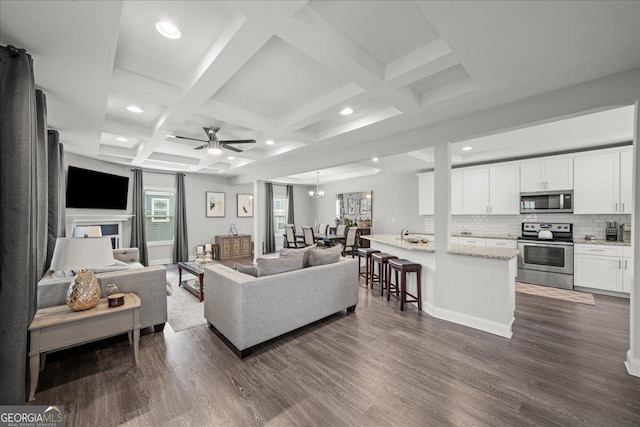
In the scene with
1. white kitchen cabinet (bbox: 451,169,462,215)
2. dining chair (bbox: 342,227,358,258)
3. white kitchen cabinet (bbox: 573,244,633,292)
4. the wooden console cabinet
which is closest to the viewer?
white kitchen cabinet (bbox: 573,244,633,292)

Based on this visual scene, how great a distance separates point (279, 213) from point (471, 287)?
7518mm

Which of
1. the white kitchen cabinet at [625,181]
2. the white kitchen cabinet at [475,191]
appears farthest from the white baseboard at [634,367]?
the white kitchen cabinet at [475,191]

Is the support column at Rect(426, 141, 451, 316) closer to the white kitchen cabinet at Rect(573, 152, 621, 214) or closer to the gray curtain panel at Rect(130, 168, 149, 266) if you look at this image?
the white kitchen cabinet at Rect(573, 152, 621, 214)

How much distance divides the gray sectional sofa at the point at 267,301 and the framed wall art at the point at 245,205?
5791mm

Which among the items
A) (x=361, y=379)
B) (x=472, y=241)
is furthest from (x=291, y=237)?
(x=361, y=379)

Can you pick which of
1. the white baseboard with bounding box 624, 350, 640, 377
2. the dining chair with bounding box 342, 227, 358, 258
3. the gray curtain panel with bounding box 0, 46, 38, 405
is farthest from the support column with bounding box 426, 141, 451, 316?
the gray curtain panel with bounding box 0, 46, 38, 405

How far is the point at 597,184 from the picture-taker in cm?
430

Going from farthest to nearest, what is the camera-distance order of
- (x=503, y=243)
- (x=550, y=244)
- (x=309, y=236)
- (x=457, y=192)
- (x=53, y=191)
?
(x=309, y=236) < (x=457, y=192) < (x=503, y=243) < (x=550, y=244) < (x=53, y=191)

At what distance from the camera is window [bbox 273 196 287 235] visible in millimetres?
9562

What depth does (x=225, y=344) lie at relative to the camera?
8.73 feet

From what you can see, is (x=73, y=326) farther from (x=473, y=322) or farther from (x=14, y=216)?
(x=473, y=322)

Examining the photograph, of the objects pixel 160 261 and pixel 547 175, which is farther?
pixel 160 261

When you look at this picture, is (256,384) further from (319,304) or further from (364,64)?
(364,64)

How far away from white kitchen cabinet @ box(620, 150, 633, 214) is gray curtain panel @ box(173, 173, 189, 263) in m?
9.30
